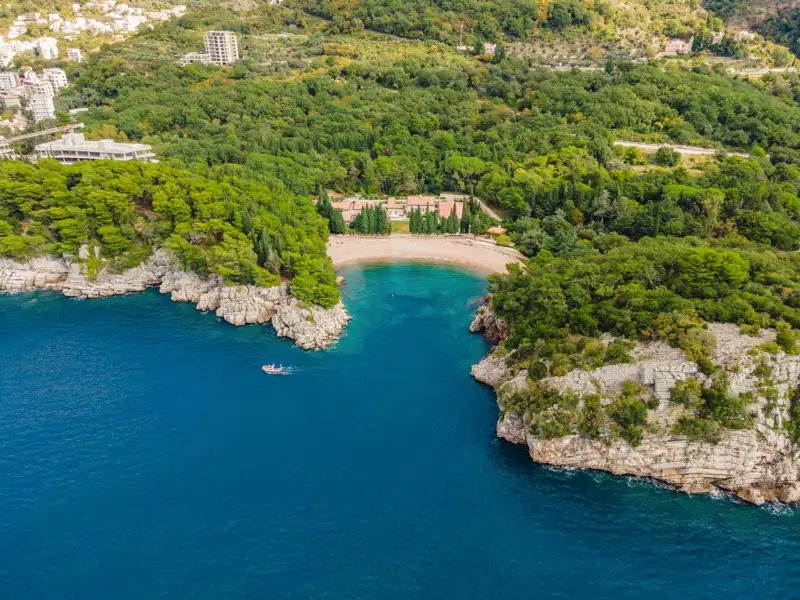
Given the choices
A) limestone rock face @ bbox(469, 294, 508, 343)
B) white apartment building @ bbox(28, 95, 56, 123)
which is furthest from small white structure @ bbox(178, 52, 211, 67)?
limestone rock face @ bbox(469, 294, 508, 343)

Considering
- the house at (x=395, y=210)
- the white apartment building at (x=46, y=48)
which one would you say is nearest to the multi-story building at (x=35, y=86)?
the white apartment building at (x=46, y=48)

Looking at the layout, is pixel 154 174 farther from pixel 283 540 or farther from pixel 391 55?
pixel 391 55

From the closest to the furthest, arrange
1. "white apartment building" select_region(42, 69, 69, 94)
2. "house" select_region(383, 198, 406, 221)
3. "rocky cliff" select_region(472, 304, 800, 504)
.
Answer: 1. "rocky cliff" select_region(472, 304, 800, 504)
2. "house" select_region(383, 198, 406, 221)
3. "white apartment building" select_region(42, 69, 69, 94)

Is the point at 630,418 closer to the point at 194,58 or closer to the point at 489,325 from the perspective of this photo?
the point at 489,325

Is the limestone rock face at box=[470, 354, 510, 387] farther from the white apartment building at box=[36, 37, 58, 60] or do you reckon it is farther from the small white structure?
the white apartment building at box=[36, 37, 58, 60]

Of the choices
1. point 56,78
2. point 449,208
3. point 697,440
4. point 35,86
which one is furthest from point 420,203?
point 56,78
